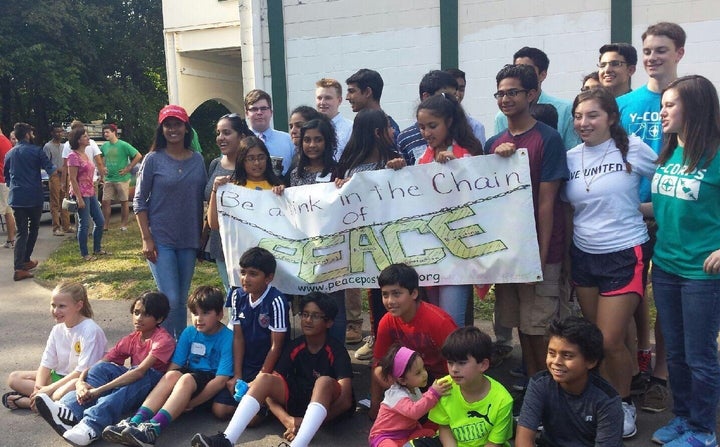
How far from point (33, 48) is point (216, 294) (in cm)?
1814

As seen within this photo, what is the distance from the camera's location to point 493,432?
3.51 metres

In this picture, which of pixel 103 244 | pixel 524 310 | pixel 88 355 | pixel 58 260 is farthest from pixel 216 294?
pixel 103 244

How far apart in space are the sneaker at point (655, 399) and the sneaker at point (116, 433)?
3160mm

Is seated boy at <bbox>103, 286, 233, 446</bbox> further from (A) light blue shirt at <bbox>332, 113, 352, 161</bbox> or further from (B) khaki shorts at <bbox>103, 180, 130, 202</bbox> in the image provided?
(B) khaki shorts at <bbox>103, 180, 130, 202</bbox>

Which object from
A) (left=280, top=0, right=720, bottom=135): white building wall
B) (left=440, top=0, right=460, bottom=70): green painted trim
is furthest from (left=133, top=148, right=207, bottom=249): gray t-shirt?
(left=440, top=0, right=460, bottom=70): green painted trim

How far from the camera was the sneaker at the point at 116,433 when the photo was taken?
4027 millimetres

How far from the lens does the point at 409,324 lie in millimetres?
4164

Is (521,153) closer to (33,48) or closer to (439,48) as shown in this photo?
(439,48)

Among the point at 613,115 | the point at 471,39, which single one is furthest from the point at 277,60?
the point at 613,115

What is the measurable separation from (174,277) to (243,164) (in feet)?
3.51

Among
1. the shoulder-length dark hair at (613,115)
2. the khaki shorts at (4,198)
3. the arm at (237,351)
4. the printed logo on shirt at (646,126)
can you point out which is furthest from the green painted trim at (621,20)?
the khaki shorts at (4,198)

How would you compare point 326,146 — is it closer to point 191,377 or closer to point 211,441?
point 191,377

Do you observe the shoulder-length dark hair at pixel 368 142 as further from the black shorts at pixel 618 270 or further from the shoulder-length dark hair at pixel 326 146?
the black shorts at pixel 618 270

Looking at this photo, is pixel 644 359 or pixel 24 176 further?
pixel 24 176
